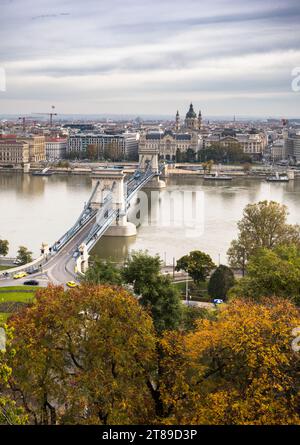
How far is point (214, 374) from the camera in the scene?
232cm

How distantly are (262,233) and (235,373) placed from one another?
4.78 meters

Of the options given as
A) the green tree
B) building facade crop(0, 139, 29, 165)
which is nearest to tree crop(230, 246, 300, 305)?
the green tree

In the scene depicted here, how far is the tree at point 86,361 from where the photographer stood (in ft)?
7.29

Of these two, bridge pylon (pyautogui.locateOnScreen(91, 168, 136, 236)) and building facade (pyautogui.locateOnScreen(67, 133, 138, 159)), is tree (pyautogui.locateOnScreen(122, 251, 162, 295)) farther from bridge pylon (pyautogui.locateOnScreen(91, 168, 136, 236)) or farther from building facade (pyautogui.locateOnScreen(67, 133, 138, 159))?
building facade (pyautogui.locateOnScreen(67, 133, 138, 159))

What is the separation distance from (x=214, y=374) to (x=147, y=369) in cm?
25

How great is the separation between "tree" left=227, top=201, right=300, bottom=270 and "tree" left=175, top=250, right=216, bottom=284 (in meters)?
0.46

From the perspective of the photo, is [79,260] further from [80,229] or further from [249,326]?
[249,326]

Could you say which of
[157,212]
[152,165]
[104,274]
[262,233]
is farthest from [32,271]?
[152,165]

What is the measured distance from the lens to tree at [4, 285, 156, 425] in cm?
222

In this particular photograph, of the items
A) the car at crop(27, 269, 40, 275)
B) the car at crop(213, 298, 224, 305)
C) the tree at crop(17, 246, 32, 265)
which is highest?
the tree at crop(17, 246, 32, 265)

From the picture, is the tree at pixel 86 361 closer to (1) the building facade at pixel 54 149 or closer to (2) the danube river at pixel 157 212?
(2) the danube river at pixel 157 212

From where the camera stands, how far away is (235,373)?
2256mm

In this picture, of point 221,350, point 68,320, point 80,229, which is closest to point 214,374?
point 221,350

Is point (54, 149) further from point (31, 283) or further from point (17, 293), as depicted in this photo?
point (17, 293)
